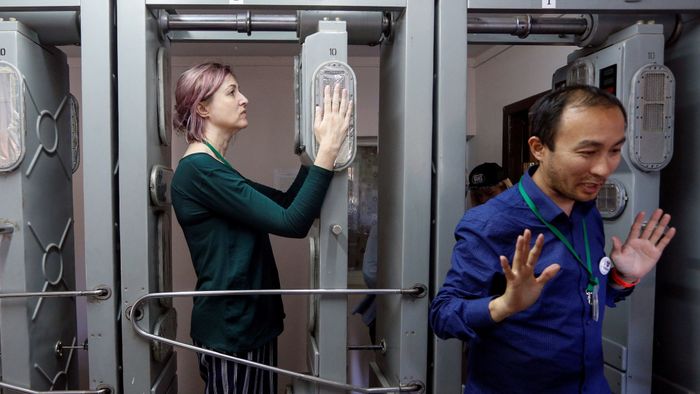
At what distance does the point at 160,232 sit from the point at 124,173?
0.25 meters

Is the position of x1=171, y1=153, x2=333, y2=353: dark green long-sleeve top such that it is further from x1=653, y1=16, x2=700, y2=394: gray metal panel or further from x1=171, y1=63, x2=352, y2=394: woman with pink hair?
x1=653, y1=16, x2=700, y2=394: gray metal panel

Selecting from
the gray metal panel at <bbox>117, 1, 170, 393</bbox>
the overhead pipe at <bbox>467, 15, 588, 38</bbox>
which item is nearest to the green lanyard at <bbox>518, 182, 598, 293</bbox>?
the overhead pipe at <bbox>467, 15, 588, 38</bbox>

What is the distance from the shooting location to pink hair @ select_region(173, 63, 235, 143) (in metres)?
1.47

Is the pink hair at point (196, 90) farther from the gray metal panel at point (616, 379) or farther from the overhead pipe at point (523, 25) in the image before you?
the gray metal panel at point (616, 379)

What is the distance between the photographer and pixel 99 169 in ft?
4.53

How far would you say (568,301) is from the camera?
1082 mm

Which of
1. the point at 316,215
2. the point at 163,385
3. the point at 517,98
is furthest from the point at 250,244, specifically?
the point at 517,98

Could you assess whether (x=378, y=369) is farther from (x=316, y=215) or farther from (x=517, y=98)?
(x=517, y=98)

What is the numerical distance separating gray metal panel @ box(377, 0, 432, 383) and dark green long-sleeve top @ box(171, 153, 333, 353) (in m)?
0.29

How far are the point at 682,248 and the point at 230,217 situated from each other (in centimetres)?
166

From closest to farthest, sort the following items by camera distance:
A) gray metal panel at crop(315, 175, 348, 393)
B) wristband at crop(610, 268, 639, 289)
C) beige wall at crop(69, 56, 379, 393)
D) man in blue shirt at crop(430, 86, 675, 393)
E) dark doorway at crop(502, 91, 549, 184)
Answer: man in blue shirt at crop(430, 86, 675, 393) < wristband at crop(610, 268, 639, 289) < gray metal panel at crop(315, 175, 348, 393) < dark doorway at crop(502, 91, 549, 184) < beige wall at crop(69, 56, 379, 393)

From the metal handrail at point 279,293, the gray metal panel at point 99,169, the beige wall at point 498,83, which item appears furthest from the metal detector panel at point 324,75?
the beige wall at point 498,83

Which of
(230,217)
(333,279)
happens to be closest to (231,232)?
(230,217)

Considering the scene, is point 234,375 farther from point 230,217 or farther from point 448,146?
point 448,146
